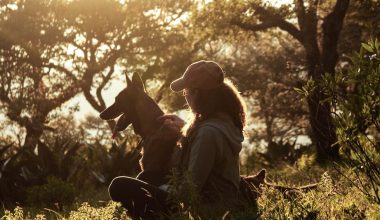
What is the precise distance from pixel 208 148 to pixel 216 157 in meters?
0.26

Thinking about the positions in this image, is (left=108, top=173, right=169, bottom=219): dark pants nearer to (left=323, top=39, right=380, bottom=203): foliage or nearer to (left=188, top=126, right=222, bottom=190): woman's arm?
(left=188, top=126, right=222, bottom=190): woman's arm

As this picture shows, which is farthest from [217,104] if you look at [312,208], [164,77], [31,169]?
[164,77]

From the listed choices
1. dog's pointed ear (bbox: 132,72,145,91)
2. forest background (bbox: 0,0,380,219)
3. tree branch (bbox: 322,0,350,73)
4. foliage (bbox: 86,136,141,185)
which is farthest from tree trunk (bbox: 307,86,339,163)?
foliage (bbox: 86,136,141,185)

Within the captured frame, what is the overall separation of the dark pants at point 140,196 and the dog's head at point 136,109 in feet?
3.08

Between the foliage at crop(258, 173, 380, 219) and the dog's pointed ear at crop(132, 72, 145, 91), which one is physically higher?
the dog's pointed ear at crop(132, 72, 145, 91)

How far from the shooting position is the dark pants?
4402mm

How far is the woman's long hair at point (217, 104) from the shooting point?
14.6 ft

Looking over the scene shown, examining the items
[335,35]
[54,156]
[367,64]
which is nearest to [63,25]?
[335,35]

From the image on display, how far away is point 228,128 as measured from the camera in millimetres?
4453

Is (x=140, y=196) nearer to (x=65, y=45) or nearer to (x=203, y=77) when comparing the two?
(x=203, y=77)

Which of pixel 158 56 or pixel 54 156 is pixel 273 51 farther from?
pixel 54 156

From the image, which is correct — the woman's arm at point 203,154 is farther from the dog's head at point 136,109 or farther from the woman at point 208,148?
the dog's head at point 136,109

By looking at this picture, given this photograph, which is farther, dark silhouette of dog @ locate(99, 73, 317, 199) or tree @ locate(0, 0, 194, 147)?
tree @ locate(0, 0, 194, 147)

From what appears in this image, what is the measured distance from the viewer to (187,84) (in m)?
4.48
